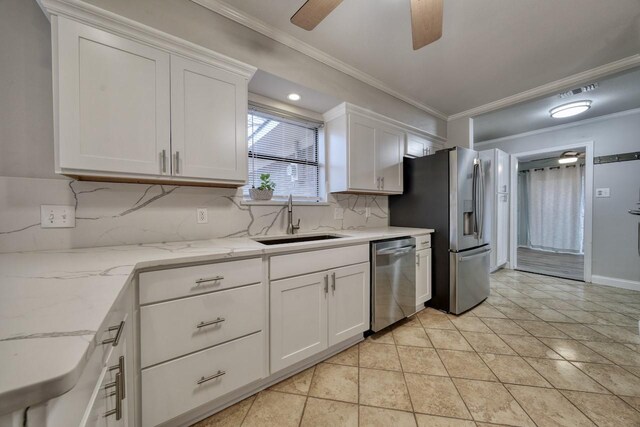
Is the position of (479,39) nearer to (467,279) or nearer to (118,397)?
(467,279)

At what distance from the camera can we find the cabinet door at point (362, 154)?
241 centimetres

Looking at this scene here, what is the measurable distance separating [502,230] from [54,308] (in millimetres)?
5271

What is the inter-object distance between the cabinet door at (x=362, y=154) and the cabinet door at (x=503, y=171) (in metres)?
2.85

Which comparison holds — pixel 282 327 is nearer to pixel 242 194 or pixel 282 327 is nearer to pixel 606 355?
pixel 242 194

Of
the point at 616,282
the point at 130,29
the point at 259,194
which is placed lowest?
the point at 616,282

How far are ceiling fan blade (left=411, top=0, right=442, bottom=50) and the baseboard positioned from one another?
447cm

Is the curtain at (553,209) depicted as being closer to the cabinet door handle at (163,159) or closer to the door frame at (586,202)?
the door frame at (586,202)

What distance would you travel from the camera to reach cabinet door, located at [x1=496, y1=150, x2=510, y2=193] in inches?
161

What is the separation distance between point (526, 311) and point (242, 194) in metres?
3.20

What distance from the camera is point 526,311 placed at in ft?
8.61

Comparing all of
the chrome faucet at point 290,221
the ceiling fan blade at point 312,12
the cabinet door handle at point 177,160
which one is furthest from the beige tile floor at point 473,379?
the ceiling fan blade at point 312,12

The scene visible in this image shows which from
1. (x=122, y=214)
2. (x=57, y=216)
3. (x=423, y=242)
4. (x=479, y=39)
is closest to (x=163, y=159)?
(x=122, y=214)

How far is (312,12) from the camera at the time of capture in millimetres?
1341

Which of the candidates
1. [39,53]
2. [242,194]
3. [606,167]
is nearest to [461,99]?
[606,167]
